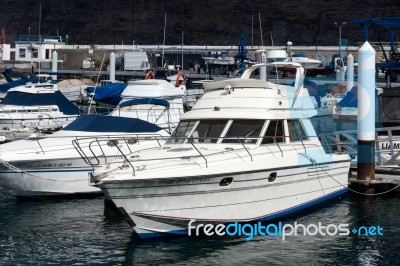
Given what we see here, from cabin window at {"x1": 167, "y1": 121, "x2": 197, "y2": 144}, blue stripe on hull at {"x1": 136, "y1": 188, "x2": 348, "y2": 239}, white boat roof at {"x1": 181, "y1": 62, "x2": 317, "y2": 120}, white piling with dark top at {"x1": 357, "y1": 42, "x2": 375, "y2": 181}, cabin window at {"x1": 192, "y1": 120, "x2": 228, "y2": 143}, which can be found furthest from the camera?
white piling with dark top at {"x1": 357, "y1": 42, "x2": 375, "y2": 181}

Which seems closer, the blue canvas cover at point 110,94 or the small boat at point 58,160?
the small boat at point 58,160

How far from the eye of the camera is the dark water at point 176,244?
13.9 meters

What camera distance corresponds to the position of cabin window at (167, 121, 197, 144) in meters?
16.4

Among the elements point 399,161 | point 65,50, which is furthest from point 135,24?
point 399,161

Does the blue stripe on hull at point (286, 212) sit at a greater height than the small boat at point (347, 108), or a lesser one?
lesser

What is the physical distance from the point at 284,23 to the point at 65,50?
80.5 ft

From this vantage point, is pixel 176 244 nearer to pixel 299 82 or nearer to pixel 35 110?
pixel 299 82

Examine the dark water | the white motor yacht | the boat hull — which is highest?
the white motor yacht

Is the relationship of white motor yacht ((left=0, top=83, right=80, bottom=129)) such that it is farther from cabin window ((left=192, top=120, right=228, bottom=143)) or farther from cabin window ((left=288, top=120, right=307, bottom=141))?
cabin window ((left=288, top=120, right=307, bottom=141))

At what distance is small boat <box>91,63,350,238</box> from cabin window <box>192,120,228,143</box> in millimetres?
20

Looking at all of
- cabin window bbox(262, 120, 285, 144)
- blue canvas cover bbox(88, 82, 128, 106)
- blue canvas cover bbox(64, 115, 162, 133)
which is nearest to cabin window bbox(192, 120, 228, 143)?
cabin window bbox(262, 120, 285, 144)

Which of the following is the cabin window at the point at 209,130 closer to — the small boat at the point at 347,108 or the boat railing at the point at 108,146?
the boat railing at the point at 108,146

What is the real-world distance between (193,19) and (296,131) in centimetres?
7401

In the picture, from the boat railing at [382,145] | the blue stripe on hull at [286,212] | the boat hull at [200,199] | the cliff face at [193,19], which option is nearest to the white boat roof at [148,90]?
the boat railing at [382,145]
